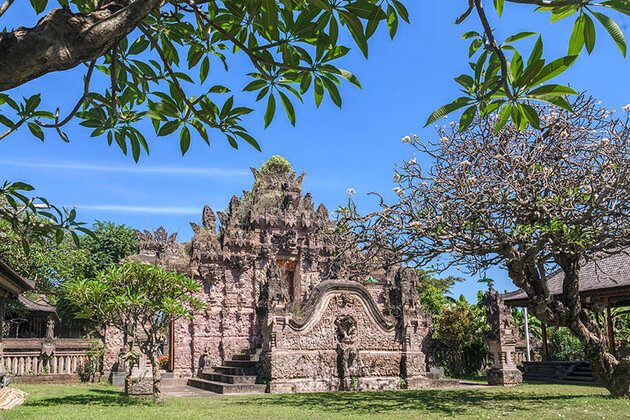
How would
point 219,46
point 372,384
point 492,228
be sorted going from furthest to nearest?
point 372,384
point 492,228
point 219,46

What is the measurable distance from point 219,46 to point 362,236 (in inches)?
347

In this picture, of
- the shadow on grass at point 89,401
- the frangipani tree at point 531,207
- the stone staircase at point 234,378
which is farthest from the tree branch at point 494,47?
the stone staircase at point 234,378

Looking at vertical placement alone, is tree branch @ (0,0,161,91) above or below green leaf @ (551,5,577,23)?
below

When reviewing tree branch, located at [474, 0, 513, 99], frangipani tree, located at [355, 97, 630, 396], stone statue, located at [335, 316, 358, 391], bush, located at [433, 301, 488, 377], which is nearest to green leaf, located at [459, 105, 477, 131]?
tree branch, located at [474, 0, 513, 99]

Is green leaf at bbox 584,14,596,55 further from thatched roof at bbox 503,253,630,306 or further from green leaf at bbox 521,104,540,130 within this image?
thatched roof at bbox 503,253,630,306

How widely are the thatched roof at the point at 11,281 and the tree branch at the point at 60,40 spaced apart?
987 centimetres

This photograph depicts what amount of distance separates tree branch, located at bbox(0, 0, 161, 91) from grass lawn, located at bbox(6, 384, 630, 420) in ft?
30.9

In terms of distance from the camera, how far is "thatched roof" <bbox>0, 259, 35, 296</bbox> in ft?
37.0

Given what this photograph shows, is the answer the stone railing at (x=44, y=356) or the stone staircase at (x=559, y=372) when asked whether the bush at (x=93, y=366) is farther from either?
the stone staircase at (x=559, y=372)

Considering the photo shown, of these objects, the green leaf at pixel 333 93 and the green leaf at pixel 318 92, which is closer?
the green leaf at pixel 333 93

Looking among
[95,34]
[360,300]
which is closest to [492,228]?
[360,300]

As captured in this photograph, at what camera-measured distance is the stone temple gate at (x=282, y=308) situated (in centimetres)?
1747

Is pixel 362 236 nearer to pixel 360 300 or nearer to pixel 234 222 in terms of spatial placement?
pixel 360 300

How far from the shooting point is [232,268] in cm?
2298
